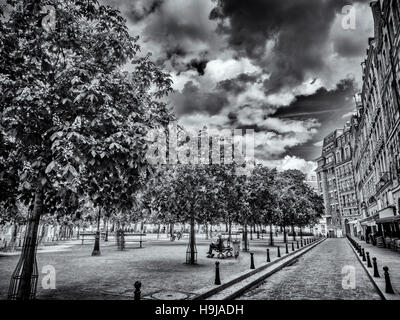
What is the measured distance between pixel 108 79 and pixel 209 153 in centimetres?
981

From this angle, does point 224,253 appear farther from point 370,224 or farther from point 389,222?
point 370,224

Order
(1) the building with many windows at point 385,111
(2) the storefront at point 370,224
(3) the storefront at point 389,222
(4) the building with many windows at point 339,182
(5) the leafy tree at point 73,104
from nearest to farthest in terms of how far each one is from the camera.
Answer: (5) the leafy tree at point 73,104 → (3) the storefront at point 389,222 → (1) the building with many windows at point 385,111 → (2) the storefront at point 370,224 → (4) the building with many windows at point 339,182

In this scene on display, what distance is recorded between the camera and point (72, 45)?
21.6 feet

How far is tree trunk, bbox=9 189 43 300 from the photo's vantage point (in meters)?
6.69

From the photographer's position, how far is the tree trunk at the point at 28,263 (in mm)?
6691
